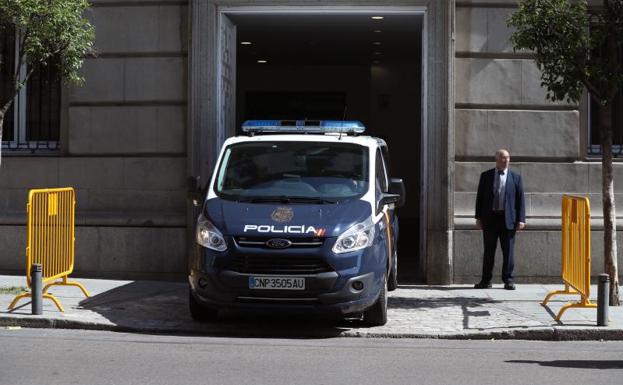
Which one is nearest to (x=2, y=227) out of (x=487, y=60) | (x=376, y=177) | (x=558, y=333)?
(x=376, y=177)

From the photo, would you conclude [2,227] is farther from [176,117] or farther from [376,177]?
[376,177]

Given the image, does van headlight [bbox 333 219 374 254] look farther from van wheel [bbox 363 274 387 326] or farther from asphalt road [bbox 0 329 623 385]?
asphalt road [bbox 0 329 623 385]

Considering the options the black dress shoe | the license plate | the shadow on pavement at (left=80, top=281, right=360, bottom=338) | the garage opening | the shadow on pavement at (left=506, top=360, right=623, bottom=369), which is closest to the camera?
the shadow on pavement at (left=506, top=360, right=623, bottom=369)

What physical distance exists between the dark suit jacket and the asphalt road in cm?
389

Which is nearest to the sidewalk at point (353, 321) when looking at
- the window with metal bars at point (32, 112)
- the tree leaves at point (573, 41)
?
the tree leaves at point (573, 41)

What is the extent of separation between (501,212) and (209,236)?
5.09 m

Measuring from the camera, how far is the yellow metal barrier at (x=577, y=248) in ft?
34.7

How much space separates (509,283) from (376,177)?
3.53 meters

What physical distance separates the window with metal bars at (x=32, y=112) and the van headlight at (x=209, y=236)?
575cm

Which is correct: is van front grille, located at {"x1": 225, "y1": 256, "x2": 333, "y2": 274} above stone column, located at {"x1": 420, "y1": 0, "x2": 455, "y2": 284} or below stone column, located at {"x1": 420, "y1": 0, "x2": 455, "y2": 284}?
below

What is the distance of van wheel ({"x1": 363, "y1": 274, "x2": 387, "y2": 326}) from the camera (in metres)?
10.4

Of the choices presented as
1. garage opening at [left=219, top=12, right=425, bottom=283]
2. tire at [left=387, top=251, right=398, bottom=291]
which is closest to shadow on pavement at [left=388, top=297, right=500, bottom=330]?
tire at [left=387, top=251, right=398, bottom=291]

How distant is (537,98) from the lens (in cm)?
1423

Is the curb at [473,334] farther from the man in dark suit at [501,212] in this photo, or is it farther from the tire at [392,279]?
the man in dark suit at [501,212]
